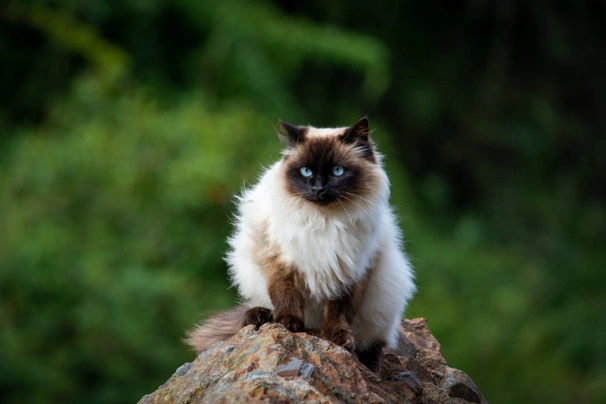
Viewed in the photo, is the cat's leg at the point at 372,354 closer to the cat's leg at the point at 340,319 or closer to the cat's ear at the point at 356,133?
the cat's leg at the point at 340,319

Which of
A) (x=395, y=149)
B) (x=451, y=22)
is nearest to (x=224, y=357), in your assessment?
(x=395, y=149)

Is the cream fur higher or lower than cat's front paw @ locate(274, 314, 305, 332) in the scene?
higher

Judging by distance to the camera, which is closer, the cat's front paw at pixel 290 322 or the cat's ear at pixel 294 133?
the cat's front paw at pixel 290 322

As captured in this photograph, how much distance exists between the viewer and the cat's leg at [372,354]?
16.5 feet

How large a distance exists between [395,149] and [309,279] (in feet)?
24.1

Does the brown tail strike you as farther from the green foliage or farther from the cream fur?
the green foliage

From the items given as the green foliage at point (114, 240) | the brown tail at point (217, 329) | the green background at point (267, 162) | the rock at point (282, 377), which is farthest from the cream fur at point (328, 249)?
the green foliage at point (114, 240)

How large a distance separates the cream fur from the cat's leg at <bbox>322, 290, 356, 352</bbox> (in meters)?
0.05

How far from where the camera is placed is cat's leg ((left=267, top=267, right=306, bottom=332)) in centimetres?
468

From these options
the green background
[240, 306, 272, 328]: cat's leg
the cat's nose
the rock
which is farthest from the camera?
the green background

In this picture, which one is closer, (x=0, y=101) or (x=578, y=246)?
(x=0, y=101)

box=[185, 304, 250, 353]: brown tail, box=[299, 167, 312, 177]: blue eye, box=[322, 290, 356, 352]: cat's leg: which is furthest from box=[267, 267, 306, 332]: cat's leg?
box=[299, 167, 312, 177]: blue eye

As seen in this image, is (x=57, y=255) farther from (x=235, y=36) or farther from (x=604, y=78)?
(x=604, y=78)

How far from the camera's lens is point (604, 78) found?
14.1 m
